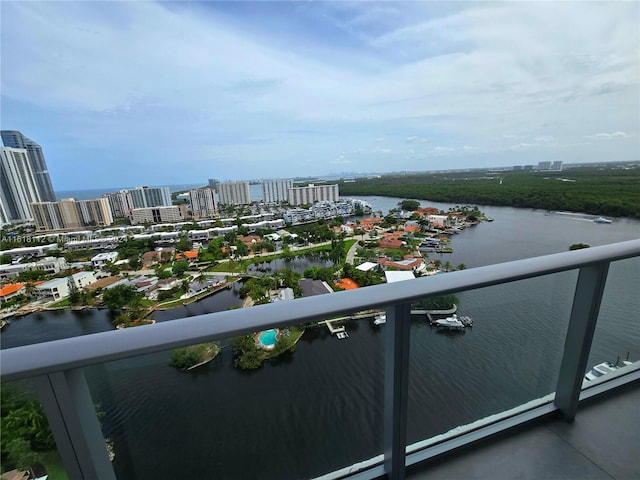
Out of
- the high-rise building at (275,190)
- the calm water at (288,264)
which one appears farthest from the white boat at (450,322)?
the high-rise building at (275,190)

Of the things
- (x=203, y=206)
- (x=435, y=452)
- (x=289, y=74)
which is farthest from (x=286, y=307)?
(x=203, y=206)

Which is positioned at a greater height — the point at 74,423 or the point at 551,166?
the point at 74,423

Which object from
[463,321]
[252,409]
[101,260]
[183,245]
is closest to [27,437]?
[252,409]

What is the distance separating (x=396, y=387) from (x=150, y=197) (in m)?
44.9

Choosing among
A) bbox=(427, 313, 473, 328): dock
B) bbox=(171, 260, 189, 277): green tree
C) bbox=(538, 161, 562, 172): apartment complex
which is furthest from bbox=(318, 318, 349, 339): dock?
bbox=(538, 161, 562, 172): apartment complex

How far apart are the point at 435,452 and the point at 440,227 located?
28134 mm

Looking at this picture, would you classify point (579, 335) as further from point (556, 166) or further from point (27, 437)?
point (556, 166)

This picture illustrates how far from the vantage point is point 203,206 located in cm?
3891

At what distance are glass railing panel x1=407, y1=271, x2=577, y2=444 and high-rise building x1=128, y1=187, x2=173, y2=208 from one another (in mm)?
43173

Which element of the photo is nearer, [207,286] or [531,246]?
[207,286]

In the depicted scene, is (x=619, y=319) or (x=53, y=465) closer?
(x=53, y=465)

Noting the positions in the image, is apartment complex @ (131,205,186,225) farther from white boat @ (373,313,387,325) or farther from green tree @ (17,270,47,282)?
white boat @ (373,313,387,325)

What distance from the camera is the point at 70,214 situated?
87.8ft

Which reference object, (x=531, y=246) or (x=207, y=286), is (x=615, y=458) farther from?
(x=531, y=246)
